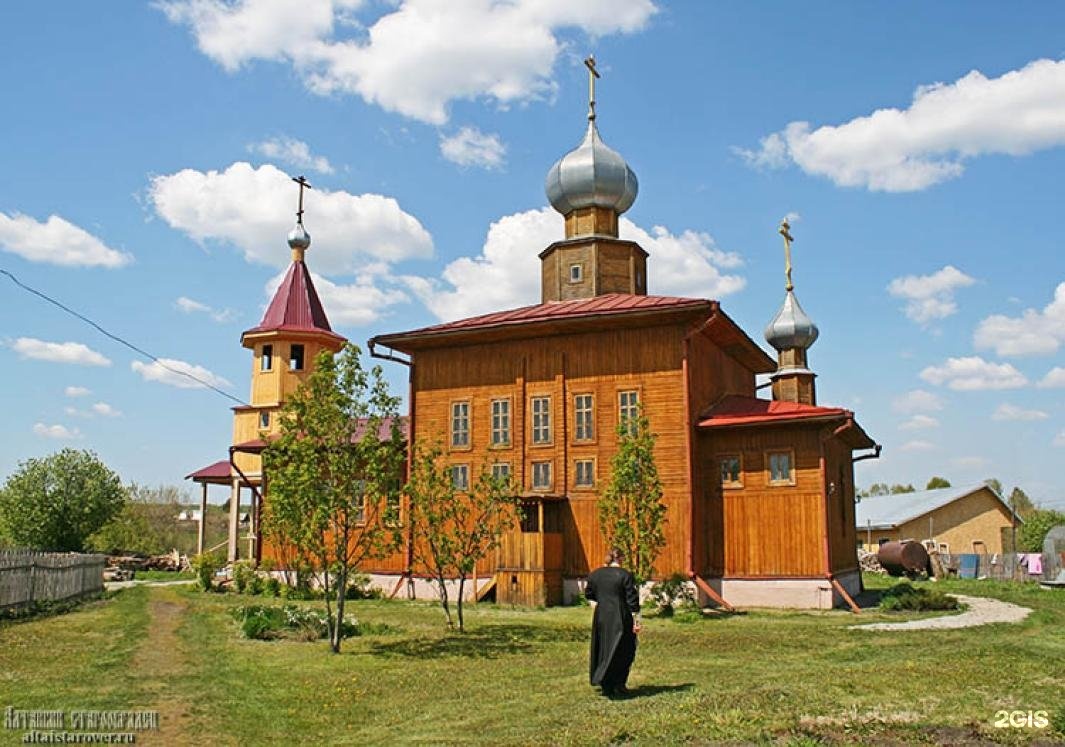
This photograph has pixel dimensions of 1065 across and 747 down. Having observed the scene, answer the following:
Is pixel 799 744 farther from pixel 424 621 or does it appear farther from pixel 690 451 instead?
pixel 690 451

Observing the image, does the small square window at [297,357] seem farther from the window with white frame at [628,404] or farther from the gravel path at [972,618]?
the gravel path at [972,618]

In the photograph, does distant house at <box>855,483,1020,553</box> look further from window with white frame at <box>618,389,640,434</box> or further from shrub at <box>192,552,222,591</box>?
shrub at <box>192,552,222,591</box>

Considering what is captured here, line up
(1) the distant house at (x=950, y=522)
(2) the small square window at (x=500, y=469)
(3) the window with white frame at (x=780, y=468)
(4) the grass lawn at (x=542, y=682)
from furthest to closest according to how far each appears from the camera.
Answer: (1) the distant house at (x=950, y=522)
(2) the small square window at (x=500, y=469)
(3) the window with white frame at (x=780, y=468)
(4) the grass lawn at (x=542, y=682)

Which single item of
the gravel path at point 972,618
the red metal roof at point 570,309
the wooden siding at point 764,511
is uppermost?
the red metal roof at point 570,309

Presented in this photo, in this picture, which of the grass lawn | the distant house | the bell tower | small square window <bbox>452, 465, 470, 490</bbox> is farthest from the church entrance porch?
the distant house

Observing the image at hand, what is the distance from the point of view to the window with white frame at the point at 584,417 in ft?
80.7

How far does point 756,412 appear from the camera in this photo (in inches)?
929

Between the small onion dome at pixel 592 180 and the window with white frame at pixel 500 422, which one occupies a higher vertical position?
the small onion dome at pixel 592 180

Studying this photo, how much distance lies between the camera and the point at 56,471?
42.9m

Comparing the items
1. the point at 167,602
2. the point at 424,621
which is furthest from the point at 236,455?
the point at 424,621

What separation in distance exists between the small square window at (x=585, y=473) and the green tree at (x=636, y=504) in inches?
127

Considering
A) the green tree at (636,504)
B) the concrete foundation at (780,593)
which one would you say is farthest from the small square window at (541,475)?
the concrete foundation at (780,593)

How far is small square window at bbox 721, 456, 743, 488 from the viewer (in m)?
23.2

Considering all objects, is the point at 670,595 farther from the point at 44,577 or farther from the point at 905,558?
the point at 905,558
